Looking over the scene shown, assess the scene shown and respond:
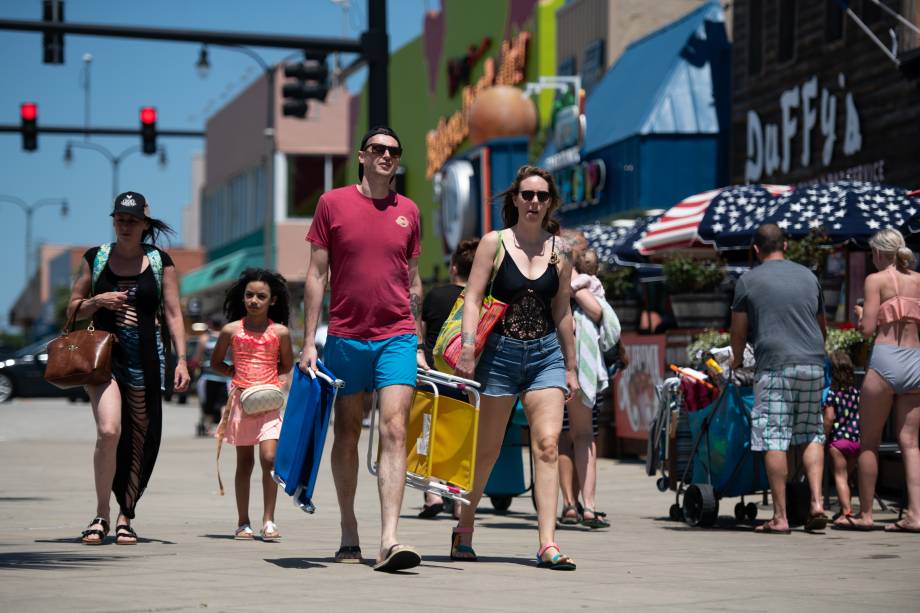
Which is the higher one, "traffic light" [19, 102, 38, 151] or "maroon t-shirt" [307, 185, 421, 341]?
"traffic light" [19, 102, 38, 151]

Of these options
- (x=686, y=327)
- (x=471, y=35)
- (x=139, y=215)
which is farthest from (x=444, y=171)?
(x=139, y=215)

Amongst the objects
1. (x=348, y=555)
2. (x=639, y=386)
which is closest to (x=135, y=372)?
(x=348, y=555)

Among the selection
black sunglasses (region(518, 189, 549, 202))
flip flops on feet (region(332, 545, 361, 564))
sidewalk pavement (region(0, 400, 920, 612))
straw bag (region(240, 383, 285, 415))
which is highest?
black sunglasses (region(518, 189, 549, 202))

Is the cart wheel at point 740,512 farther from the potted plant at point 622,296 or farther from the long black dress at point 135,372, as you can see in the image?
the potted plant at point 622,296

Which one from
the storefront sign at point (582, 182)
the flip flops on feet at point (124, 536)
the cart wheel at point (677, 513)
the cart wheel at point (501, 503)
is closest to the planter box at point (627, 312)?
the cart wheel at point (501, 503)

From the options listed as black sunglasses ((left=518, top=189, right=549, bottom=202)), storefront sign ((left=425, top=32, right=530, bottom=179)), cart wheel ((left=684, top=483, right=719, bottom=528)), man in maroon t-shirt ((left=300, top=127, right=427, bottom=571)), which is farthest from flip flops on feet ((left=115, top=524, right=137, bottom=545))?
storefront sign ((left=425, top=32, right=530, bottom=179))

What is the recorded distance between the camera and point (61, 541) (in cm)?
929

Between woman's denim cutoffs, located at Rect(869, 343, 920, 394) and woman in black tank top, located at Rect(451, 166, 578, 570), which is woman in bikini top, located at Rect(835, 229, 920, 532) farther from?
woman in black tank top, located at Rect(451, 166, 578, 570)

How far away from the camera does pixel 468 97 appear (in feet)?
127

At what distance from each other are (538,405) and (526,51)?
27182 mm

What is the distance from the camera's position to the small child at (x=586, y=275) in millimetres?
11244

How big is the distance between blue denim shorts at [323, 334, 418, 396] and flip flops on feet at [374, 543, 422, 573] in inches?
32.3

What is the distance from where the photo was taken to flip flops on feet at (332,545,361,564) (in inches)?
325

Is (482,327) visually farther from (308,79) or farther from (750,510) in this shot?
(308,79)
